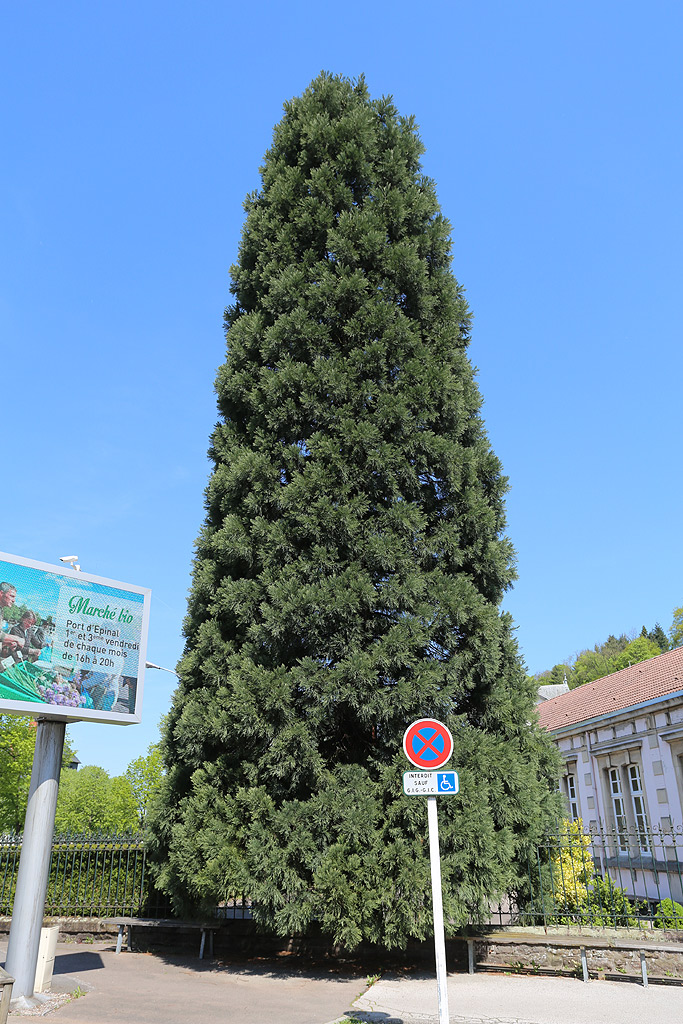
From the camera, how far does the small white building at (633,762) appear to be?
65.6 feet

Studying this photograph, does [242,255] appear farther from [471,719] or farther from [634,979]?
[634,979]

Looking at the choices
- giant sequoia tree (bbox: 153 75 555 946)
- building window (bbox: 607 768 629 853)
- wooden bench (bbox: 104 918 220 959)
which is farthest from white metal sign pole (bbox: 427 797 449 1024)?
building window (bbox: 607 768 629 853)

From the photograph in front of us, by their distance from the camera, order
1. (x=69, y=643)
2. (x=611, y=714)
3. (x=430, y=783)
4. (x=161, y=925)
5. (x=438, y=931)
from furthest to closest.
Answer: (x=611, y=714) → (x=161, y=925) → (x=69, y=643) → (x=430, y=783) → (x=438, y=931)

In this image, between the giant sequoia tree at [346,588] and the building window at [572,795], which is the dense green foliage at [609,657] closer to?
the building window at [572,795]

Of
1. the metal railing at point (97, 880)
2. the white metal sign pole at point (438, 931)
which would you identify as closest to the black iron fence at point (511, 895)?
the metal railing at point (97, 880)

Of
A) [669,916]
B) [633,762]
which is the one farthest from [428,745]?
[633,762]

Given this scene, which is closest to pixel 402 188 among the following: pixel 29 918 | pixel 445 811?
pixel 445 811

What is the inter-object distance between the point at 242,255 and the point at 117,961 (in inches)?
467

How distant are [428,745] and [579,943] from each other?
465 cm

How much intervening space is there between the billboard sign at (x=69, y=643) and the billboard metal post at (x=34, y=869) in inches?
16.2

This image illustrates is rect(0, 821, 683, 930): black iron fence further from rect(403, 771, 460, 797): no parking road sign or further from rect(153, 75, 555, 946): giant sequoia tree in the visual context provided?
rect(403, 771, 460, 797): no parking road sign

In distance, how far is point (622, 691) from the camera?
25.5 meters

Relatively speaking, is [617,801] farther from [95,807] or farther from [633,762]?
[95,807]

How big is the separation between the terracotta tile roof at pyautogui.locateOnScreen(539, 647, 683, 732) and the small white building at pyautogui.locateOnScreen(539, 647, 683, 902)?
0.06m
